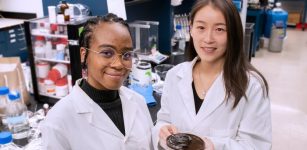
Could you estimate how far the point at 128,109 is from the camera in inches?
44.9

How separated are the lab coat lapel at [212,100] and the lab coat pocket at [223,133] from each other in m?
0.07

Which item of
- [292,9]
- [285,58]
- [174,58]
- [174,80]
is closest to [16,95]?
[174,80]

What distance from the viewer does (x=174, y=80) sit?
55.6 inches

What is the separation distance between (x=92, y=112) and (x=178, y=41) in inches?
88.1

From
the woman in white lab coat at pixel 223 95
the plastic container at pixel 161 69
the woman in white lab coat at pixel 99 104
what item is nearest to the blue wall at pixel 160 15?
the plastic container at pixel 161 69

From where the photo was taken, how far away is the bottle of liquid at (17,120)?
1451mm

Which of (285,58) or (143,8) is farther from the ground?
(143,8)

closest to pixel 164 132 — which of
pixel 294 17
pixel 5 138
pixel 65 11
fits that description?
pixel 5 138

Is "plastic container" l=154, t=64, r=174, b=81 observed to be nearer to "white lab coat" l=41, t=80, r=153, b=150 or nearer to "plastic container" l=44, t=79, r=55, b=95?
"plastic container" l=44, t=79, r=55, b=95

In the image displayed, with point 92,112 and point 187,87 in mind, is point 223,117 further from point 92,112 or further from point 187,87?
point 92,112

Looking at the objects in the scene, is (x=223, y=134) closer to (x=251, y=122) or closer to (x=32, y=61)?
(x=251, y=122)

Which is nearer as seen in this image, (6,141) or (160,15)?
(6,141)

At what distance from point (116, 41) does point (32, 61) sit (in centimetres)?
108

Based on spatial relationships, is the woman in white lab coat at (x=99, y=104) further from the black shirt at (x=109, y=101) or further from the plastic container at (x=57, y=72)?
the plastic container at (x=57, y=72)
